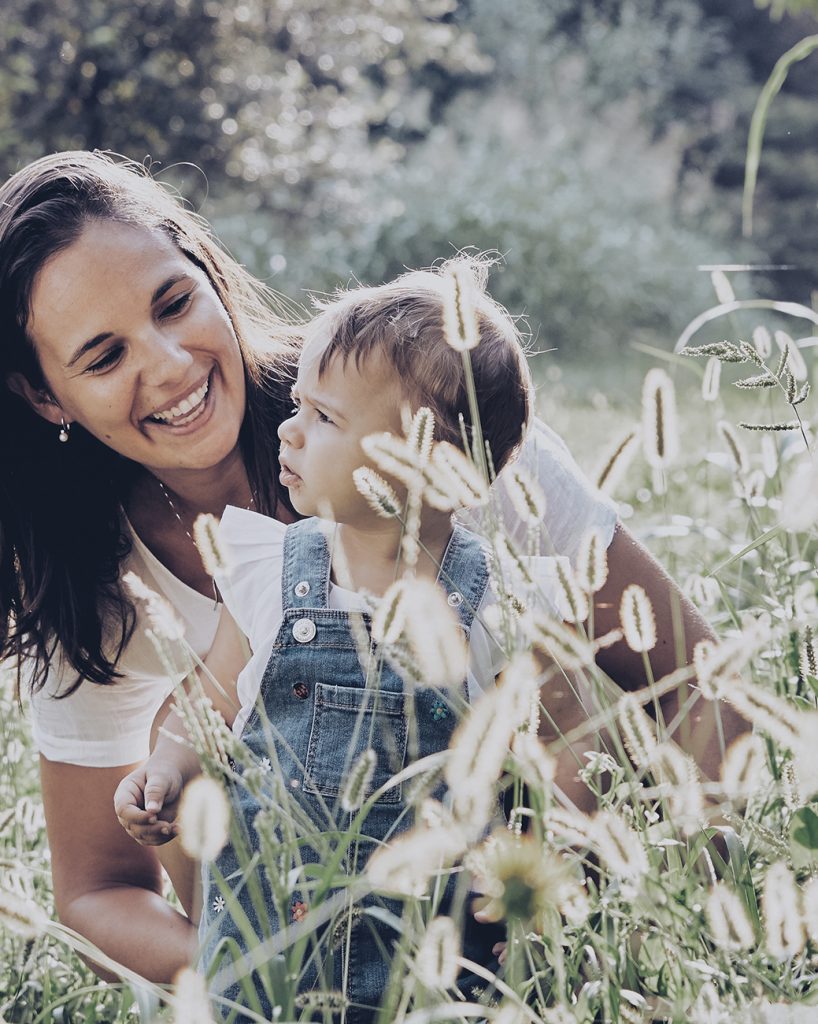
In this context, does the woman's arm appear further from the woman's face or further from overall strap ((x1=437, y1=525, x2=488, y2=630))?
overall strap ((x1=437, y1=525, x2=488, y2=630))

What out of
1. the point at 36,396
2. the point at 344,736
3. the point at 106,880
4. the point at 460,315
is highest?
the point at 460,315

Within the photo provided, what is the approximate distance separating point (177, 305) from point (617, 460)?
3.82 ft

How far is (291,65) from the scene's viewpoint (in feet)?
34.9

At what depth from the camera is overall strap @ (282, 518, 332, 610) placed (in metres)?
1.89

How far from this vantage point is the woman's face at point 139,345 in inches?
84.6

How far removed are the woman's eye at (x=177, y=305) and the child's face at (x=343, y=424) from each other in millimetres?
506

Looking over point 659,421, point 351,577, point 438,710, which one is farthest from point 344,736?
point 659,421

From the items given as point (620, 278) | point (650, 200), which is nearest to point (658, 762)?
point (620, 278)

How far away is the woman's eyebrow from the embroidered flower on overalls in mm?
857

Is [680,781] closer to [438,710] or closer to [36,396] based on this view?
[438,710]

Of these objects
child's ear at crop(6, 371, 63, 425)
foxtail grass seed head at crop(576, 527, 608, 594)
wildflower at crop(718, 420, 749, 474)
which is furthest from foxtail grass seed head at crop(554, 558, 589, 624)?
child's ear at crop(6, 371, 63, 425)

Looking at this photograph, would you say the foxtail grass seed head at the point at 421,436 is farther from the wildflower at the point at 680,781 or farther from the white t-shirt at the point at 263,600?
the white t-shirt at the point at 263,600

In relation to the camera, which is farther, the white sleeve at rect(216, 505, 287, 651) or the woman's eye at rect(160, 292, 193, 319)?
the woman's eye at rect(160, 292, 193, 319)

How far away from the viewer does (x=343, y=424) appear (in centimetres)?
181
